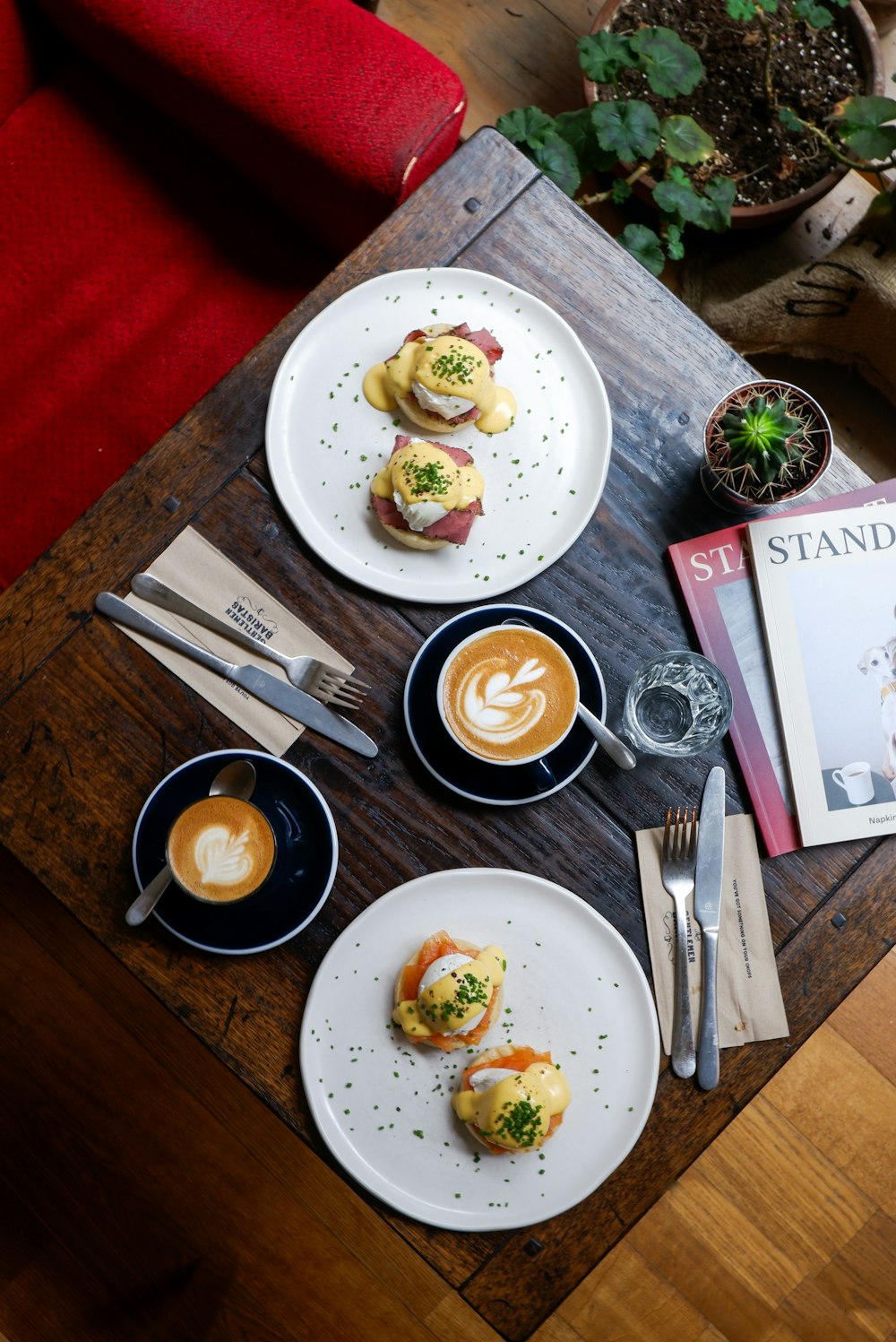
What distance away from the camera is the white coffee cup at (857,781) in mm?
1305

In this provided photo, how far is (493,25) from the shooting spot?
217 cm

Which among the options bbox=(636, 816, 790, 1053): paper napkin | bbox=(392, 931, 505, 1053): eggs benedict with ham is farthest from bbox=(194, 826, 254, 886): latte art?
bbox=(636, 816, 790, 1053): paper napkin

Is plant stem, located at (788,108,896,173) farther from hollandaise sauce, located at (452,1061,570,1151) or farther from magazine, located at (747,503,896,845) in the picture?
hollandaise sauce, located at (452,1061,570,1151)

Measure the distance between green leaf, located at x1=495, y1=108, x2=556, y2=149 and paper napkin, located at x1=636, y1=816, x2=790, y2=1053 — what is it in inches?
45.6

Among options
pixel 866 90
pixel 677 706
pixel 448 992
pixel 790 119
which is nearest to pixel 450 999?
pixel 448 992

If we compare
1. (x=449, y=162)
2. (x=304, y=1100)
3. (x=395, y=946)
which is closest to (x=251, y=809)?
(x=395, y=946)

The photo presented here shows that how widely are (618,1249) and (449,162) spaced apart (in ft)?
6.82

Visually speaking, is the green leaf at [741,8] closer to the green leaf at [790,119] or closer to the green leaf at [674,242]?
the green leaf at [790,119]

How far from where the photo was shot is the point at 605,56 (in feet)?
5.25

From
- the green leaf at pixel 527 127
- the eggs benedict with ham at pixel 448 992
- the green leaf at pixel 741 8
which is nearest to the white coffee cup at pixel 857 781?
the eggs benedict with ham at pixel 448 992

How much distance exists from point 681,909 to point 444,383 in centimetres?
78

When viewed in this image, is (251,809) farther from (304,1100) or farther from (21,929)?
(21,929)

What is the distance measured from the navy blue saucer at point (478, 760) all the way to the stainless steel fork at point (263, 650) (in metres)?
0.10

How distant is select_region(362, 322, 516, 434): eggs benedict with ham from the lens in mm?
1242
